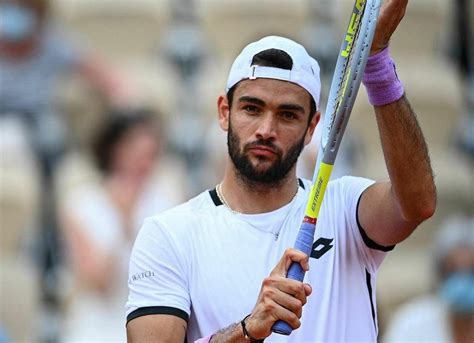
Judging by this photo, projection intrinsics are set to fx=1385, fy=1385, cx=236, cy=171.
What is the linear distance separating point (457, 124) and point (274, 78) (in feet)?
16.7

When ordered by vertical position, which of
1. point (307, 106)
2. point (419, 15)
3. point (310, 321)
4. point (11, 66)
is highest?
point (419, 15)

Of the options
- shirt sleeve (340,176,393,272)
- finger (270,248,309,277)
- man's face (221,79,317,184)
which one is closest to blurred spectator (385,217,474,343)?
shirt sleeve (340,176,393,272)

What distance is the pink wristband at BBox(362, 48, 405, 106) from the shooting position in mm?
4246

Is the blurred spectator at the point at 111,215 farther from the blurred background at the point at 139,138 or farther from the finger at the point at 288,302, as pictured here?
the finger at the point at 288,302

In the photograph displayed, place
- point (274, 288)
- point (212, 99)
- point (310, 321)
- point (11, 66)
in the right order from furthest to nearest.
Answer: point (212, 99)
point (11, 66)
point (310, 321)
point (274, 288)

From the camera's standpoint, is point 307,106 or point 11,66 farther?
point 11,66

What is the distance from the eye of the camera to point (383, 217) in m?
4.38

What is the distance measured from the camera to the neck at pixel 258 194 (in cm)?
450

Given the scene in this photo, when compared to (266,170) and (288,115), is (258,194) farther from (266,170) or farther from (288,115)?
(288,115)

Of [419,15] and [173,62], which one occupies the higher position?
[419,15]

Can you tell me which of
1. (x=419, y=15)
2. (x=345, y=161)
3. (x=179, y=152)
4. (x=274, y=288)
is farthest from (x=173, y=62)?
(x=274, y=288)

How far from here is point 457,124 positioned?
935 centimetres

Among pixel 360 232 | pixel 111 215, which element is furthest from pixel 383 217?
pixel 111 215

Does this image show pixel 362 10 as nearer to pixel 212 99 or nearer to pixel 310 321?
pixel 310 321
